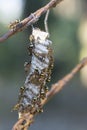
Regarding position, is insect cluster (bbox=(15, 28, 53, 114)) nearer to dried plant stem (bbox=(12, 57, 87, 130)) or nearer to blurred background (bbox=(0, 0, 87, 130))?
dried plant stem (bbox=(12, 57, 87, 130))

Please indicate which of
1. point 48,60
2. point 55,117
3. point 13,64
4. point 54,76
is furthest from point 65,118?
point 48,60

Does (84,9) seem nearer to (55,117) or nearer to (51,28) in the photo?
(51,28)

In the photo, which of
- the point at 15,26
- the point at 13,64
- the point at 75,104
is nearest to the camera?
the point at 15,26

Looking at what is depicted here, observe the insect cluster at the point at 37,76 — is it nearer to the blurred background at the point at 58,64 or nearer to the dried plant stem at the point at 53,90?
the dried plant stem at the point at 53,90

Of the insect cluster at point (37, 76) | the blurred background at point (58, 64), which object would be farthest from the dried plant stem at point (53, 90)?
the blurred background at point (58, 64)

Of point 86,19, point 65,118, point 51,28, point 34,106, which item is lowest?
point 34,106

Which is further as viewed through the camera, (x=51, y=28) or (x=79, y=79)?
(x=79, y=79)

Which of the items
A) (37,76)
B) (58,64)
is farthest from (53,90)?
(58,64)

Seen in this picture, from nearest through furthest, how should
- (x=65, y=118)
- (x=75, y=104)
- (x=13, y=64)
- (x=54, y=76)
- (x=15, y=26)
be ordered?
(x=15, y=26)
(x=65, y=118)
(x=54, y=76)
(x=75, y=104)
(x=13, y=64)
